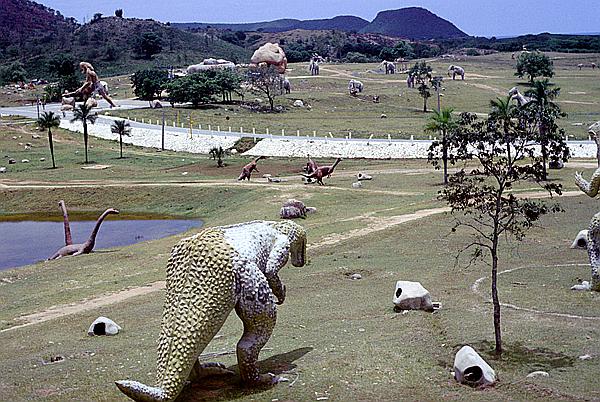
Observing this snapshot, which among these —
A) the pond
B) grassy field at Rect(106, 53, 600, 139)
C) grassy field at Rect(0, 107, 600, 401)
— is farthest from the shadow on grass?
grassy field at Rect(106, 53, 600, 139)

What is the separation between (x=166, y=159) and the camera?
241 feet

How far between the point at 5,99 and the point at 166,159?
70397 millimetres

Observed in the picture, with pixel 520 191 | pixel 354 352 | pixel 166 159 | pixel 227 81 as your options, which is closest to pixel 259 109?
pixel 227 81

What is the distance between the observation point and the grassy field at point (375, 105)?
86.3 meters

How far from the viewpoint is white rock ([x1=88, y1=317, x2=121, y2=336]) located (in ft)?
75.2

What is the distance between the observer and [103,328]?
22938mm

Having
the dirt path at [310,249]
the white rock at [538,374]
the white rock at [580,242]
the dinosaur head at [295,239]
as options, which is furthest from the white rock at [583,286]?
the dinosaur head at [295,239]

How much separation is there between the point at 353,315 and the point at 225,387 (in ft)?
23.2

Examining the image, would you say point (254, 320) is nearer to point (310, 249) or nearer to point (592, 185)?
point (592, 185)

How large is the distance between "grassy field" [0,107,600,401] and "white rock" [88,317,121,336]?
1.46 feet

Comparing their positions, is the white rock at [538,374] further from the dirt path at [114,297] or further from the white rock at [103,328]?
A: the dirt path at [114,297]

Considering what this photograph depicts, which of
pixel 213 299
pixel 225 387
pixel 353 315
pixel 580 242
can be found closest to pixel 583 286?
pixel 353 315

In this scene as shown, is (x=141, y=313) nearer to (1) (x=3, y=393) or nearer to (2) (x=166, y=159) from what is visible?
(1) (x=3, y=393)

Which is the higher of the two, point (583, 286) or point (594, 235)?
point (594, 235)
